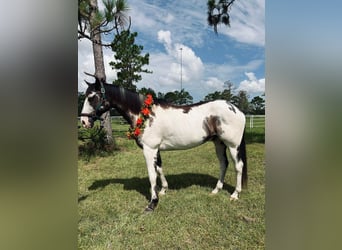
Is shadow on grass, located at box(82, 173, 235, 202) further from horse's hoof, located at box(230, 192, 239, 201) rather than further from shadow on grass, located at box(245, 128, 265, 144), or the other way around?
shadow on grass, located at box(245, 128, 265, 144)

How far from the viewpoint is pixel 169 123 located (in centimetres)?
228

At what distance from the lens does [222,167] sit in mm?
2533

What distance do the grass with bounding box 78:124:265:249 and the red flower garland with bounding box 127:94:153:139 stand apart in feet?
2.34

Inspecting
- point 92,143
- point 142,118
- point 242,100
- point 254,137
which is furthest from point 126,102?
point 254,137

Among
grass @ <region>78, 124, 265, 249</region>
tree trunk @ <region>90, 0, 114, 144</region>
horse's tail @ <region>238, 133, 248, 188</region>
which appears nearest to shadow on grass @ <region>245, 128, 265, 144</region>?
grass @ <region>78, 124, 265, 249</region>

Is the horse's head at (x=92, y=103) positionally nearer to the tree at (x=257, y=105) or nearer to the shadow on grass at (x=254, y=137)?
the tree at (x=257, y=105)

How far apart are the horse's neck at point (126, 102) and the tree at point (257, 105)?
1126mm

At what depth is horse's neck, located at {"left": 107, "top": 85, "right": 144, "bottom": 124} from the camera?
7.41 ft

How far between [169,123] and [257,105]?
93 centimetres

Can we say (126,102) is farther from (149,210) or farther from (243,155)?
(243,155)
